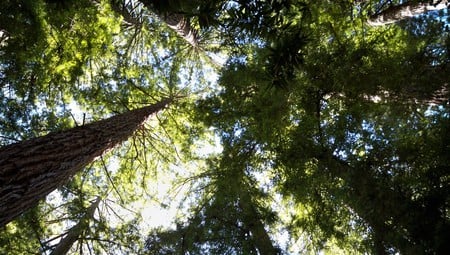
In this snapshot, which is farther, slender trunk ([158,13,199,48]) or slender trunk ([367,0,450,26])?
slender trunk ([158,13,199,48])

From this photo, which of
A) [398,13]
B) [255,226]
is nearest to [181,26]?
[398,13]

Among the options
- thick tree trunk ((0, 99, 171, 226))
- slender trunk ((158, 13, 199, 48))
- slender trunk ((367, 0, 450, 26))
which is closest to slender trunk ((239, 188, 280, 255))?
thick tree trunk ((0, 99, 171, 226))

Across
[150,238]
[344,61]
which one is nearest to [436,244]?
[344,61]

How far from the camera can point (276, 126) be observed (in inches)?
218

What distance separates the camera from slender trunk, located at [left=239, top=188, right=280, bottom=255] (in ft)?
17.8

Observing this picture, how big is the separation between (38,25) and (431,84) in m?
5.15

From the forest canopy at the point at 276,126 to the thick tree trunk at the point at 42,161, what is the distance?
0.02m

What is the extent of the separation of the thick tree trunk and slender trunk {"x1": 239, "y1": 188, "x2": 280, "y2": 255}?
2.59 metres

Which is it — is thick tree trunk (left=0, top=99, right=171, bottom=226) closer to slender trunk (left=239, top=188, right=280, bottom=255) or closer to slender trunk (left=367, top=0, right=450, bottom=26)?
slender trunk (left=239, top=188, right=280, bottom=255)

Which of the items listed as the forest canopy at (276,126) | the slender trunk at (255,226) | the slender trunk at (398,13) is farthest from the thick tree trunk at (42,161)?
the slender trunk at (398,13)

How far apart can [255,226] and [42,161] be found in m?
3.68

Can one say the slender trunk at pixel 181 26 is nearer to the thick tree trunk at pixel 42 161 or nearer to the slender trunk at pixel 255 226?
the thick tree trunk at pixel 42 161

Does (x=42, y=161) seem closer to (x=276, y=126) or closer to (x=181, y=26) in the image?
(x=276, y=126)

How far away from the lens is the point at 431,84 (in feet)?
12.9
